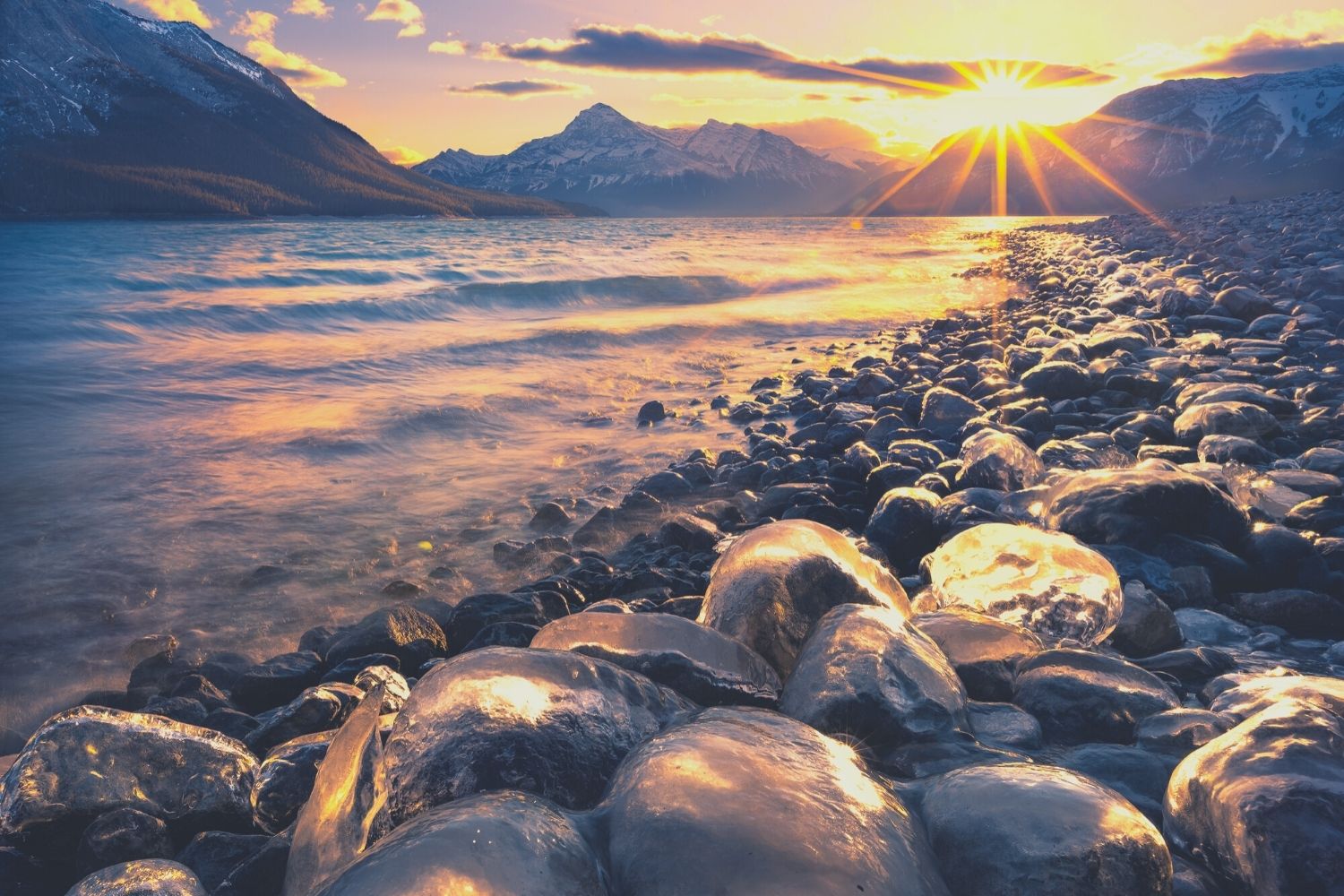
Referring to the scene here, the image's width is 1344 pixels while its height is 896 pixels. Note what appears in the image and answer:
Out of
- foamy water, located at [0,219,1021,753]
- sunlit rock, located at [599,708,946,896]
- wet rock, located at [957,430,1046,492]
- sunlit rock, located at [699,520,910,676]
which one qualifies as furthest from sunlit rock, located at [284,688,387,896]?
wet rock, located at [957,430,1046,492]

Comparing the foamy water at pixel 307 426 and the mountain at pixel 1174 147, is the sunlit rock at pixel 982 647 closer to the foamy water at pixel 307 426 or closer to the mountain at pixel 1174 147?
the foamy water at pixel 307 426

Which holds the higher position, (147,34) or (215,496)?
(147,34)

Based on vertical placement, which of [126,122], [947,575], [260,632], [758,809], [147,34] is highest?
[147,34]

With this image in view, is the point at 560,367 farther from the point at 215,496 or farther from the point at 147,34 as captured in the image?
the point at 147,34

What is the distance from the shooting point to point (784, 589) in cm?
207

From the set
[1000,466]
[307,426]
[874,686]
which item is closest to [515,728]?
[874,686]

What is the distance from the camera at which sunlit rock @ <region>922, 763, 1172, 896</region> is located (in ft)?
3.68

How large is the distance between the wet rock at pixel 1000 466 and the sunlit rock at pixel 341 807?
3329 millimetres

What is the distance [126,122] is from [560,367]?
6885 inches

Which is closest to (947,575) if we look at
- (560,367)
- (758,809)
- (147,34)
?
(758,809)

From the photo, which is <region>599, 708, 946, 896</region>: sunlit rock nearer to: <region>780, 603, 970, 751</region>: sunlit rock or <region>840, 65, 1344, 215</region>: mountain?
<region>780, 603, 970, 751</region>: sunlit rock

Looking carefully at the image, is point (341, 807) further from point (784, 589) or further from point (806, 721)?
point (784, 589)

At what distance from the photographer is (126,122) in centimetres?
14150

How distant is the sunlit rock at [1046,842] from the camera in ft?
3.68
